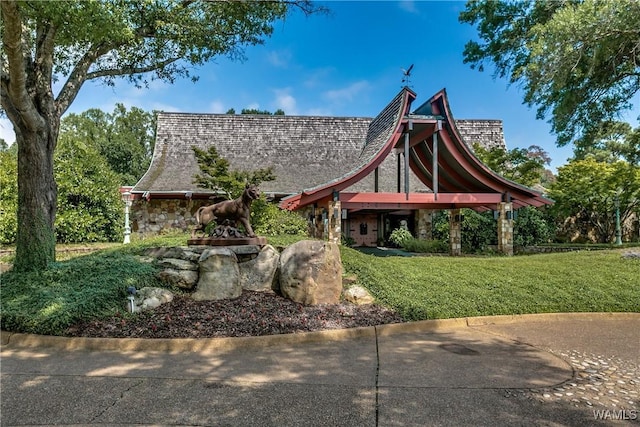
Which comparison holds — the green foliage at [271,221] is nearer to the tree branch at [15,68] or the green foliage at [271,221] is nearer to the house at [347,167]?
the house at [347,167]

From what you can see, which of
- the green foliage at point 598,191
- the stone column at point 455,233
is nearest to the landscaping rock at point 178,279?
the stone column at point 455,233

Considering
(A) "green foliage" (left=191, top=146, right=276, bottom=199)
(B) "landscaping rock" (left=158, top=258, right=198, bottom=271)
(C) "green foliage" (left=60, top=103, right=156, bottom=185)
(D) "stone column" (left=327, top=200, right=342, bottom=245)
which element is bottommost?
(B) "landscaping rock" (left=158, top=258, right=198, bottom=271)

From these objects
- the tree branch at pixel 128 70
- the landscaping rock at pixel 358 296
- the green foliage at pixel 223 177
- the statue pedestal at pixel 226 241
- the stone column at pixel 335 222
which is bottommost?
the landscaping rock at pixel 358 296

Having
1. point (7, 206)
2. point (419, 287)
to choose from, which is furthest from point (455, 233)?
point (7, 206)

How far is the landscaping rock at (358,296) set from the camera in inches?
264

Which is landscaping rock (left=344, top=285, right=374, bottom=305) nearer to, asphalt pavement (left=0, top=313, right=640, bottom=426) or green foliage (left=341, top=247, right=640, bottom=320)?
green foliage (left=341, top=247, right=640, bottom=320)

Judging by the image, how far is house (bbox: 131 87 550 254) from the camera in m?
11.7

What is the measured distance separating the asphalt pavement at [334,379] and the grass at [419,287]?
1.92ft

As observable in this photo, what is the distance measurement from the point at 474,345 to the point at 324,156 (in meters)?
14.6

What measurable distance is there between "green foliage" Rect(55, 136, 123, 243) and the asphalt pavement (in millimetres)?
10698

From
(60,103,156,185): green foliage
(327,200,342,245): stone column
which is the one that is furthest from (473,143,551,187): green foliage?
(60,103,156,185): green foliage

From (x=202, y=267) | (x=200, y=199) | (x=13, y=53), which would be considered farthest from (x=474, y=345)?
(x=200, y=199)

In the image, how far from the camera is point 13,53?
17.7ft

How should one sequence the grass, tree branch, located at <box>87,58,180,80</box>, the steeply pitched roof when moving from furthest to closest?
1. the steeply pitched roof
2. tree branch, located at <box>87,58,180,80</box>
3. the grass
